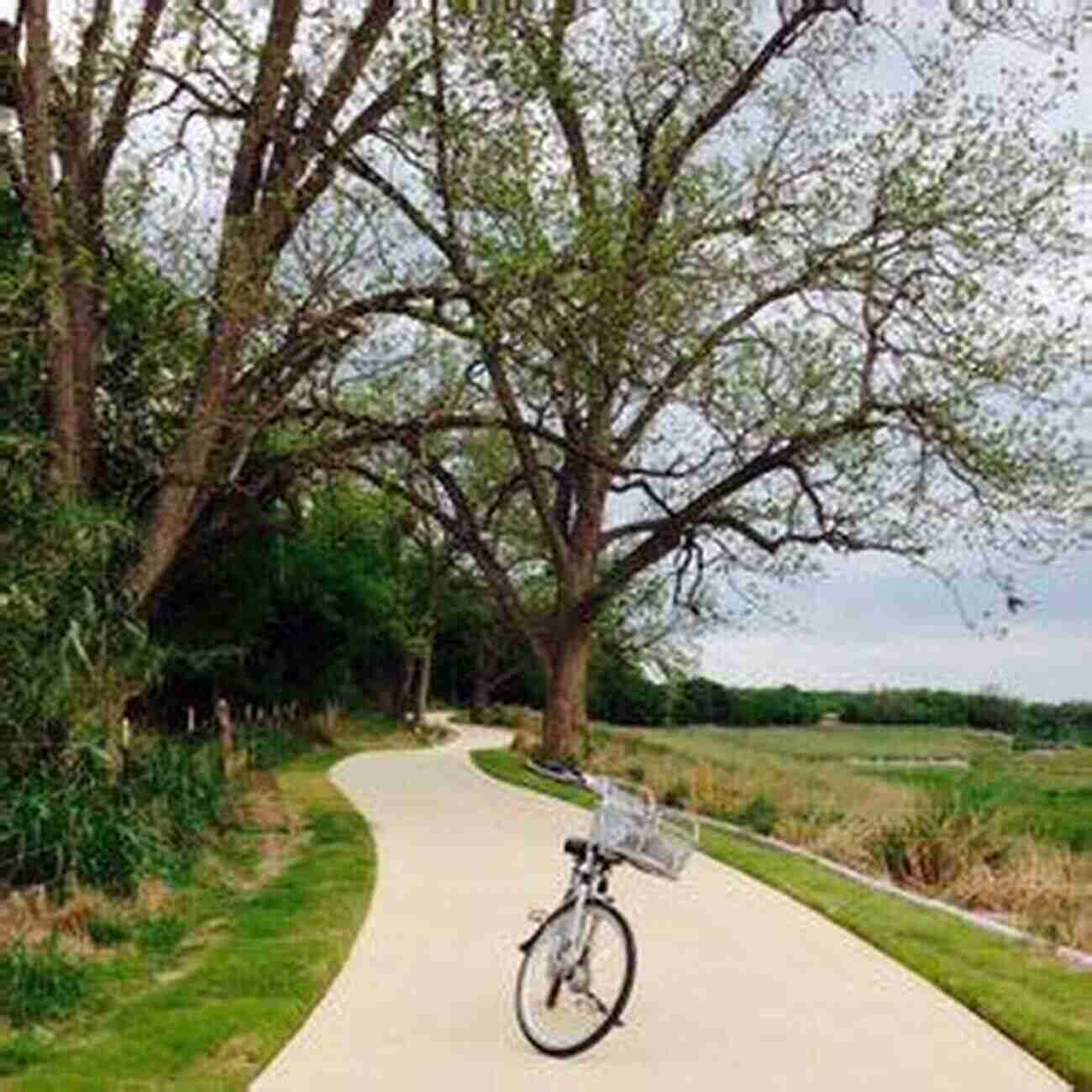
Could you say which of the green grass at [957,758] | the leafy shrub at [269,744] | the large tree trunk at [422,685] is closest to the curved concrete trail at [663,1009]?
the green grass at [957,758]

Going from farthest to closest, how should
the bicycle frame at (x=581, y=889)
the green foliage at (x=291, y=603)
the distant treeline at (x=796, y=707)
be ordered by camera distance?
the distant treeline at (x=796, y=707) < the green foliage at (x=291, y=603) < the bicycle frame at (x=581, y=889)

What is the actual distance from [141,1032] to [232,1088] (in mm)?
1548

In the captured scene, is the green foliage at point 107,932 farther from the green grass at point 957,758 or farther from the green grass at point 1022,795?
the green grass at point 957,758

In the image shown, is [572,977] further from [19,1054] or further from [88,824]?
[88,824]

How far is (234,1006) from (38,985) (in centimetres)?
127

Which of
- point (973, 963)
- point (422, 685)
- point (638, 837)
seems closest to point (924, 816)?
point (973, 963)

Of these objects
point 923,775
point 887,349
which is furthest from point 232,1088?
point 923,775

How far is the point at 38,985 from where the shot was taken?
1111cm

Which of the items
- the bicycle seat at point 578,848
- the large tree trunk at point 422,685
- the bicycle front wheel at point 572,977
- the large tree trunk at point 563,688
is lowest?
the bicycle front wheel at point 572,977

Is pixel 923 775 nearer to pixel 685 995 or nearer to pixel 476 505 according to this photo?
pixel 476 505

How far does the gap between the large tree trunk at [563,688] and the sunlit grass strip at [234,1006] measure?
58.7ft

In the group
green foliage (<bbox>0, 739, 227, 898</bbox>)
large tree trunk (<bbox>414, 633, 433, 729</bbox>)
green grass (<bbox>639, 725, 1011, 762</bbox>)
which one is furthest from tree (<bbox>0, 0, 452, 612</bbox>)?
large tree trunk (<bbox>414, 633, 433, 729</bbox>)

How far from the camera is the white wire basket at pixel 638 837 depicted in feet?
32.7

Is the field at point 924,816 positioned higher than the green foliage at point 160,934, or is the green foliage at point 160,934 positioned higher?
the field at point 924,816
